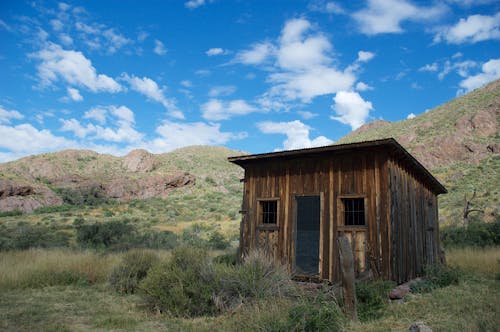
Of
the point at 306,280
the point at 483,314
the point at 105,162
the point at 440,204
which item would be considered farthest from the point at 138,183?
the point at 483,314

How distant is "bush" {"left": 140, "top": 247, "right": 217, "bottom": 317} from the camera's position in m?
7.18

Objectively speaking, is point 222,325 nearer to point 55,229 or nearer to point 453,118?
point 55,229

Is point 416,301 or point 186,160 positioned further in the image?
point 186,160

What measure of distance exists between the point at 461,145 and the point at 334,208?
125 ft

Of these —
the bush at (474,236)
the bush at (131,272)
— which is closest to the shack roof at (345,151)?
the bush at (131,272)

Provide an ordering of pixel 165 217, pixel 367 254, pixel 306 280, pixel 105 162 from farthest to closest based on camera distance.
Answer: pixel 105 162 < pixel 165 217 < pixel 306 280 < pixel 367 254

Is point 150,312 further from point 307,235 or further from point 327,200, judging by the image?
point 327,200

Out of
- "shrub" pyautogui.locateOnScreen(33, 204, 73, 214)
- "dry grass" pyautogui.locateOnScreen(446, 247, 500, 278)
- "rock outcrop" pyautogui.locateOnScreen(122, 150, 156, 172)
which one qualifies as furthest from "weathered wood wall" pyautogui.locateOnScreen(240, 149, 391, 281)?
"rock outcrop" pyautogui.locateOnScreen(122, 150, 156, 172)

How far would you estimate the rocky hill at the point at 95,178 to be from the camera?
116 ft

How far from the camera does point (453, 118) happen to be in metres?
46.8

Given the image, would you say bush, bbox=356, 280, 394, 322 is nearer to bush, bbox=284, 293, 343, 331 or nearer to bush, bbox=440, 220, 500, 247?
bush, bbox=284, 293, 343, 331

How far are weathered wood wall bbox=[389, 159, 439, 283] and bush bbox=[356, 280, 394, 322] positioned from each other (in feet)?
2.93

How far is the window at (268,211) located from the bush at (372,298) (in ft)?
11.2

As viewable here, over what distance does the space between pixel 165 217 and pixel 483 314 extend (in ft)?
88.4
